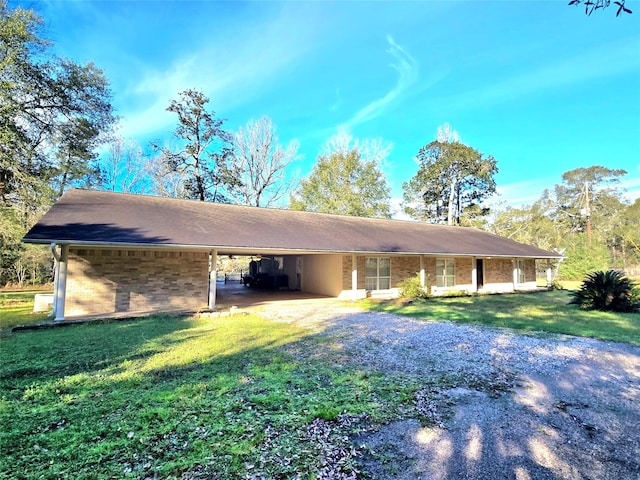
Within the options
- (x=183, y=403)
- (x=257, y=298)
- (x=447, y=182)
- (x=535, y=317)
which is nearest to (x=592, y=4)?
(x=183, y=403)

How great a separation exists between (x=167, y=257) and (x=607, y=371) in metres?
11.0

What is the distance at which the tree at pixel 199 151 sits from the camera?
2564cm

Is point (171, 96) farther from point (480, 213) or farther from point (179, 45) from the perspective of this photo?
point (480, 213)

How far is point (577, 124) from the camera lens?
2020cm

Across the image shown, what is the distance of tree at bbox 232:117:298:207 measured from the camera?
94.0 feet

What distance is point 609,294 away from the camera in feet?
36.2

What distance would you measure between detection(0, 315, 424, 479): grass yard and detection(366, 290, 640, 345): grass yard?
5530 mm

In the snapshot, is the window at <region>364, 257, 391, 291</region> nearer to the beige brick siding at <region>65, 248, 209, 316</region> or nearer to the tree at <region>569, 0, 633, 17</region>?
the beige brick siding at <region>65, 248, 209, 316</region>

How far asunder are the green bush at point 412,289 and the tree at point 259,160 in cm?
1749

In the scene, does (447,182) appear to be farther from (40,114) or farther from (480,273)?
(40,114)

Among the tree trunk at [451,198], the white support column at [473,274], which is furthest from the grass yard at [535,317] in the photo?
the tree trunk at [451,198]

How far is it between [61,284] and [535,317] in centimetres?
1320

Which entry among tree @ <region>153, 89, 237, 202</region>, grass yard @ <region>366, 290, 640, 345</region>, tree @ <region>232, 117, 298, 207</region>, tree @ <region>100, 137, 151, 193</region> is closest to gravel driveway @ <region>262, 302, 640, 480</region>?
grass yard @ <region>366, 290, 640, 345</region>

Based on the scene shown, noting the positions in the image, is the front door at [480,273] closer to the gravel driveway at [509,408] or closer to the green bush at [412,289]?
the green bush at [412,289]
